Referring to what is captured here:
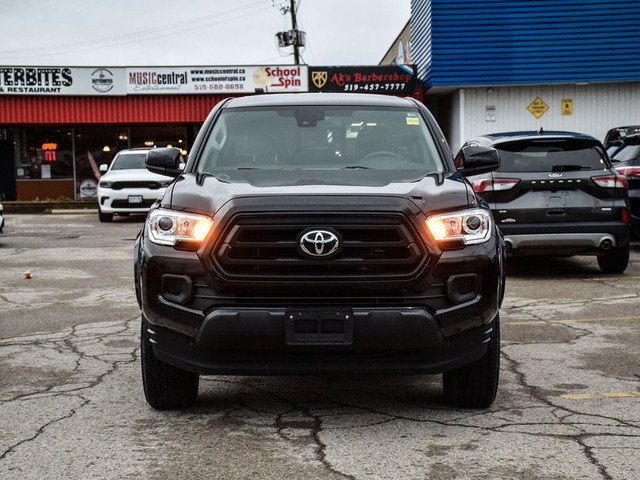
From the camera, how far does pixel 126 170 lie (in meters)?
21.5

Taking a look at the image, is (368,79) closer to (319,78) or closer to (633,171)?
(319,78)

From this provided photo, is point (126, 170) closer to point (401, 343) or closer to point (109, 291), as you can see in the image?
point (109, 291)

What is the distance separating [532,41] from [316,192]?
2089 centimetres

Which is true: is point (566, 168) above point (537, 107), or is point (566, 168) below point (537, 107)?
below

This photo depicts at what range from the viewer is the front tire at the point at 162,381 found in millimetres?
4402

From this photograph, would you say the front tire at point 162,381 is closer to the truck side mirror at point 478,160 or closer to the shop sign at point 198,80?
the truck side mirror at point 478,160

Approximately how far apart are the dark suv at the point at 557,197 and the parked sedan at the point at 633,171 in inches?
104

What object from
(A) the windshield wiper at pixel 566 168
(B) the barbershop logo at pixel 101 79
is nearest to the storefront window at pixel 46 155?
(B) the barbershop logo at pixel 101 79

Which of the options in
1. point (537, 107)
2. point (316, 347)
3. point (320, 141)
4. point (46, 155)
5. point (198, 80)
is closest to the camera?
point (316, 347)

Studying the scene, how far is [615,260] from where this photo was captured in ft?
33.2

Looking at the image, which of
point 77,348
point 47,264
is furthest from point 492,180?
point 47,264

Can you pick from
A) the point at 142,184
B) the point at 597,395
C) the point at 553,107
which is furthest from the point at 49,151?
the point at 597,395

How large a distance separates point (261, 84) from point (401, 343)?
23.7m

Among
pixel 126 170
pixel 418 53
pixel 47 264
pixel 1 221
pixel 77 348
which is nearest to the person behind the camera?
pixel 77 348
